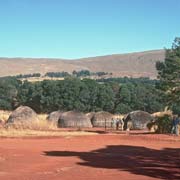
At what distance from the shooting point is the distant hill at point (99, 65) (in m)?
168

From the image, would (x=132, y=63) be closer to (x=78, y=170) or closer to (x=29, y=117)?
(x=29, y=117)

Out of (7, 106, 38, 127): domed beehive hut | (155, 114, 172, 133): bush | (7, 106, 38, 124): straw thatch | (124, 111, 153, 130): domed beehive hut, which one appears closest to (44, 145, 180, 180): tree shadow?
(155, 114, 172, 133): bush

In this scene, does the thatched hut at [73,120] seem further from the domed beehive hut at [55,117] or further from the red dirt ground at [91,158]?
the red dirt ground at [91,158]

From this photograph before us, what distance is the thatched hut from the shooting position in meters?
52.0

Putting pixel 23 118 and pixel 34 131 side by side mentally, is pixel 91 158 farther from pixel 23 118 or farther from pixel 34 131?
pixel 23 118

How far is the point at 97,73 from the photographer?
161m

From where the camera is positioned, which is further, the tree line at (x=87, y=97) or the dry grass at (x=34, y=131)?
the tree line at (x=87, y=97)

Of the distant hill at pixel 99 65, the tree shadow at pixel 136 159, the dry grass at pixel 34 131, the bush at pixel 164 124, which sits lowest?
the tree shadow at pixel 136 159

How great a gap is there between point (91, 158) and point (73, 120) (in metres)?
29.5

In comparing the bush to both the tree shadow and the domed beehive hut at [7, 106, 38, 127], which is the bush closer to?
the tree shadow

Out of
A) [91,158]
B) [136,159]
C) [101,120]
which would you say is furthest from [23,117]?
[136,159]

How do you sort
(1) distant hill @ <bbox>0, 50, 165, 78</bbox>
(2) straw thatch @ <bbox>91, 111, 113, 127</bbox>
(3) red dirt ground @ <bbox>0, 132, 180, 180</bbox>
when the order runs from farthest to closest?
(1) distant hill @ <bbox>0, 50, 165, 78</bbox> → (2) straw thatch @ <bbox>91, 111, 113, 127</bbox> → (3) red dirt ground @ <bbox>0, 132, 180, 180</bbox>

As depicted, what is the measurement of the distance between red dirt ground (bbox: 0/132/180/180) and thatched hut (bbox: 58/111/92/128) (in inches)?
685

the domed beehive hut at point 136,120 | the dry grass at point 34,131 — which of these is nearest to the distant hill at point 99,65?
the domed beehive hut at point 136,120
